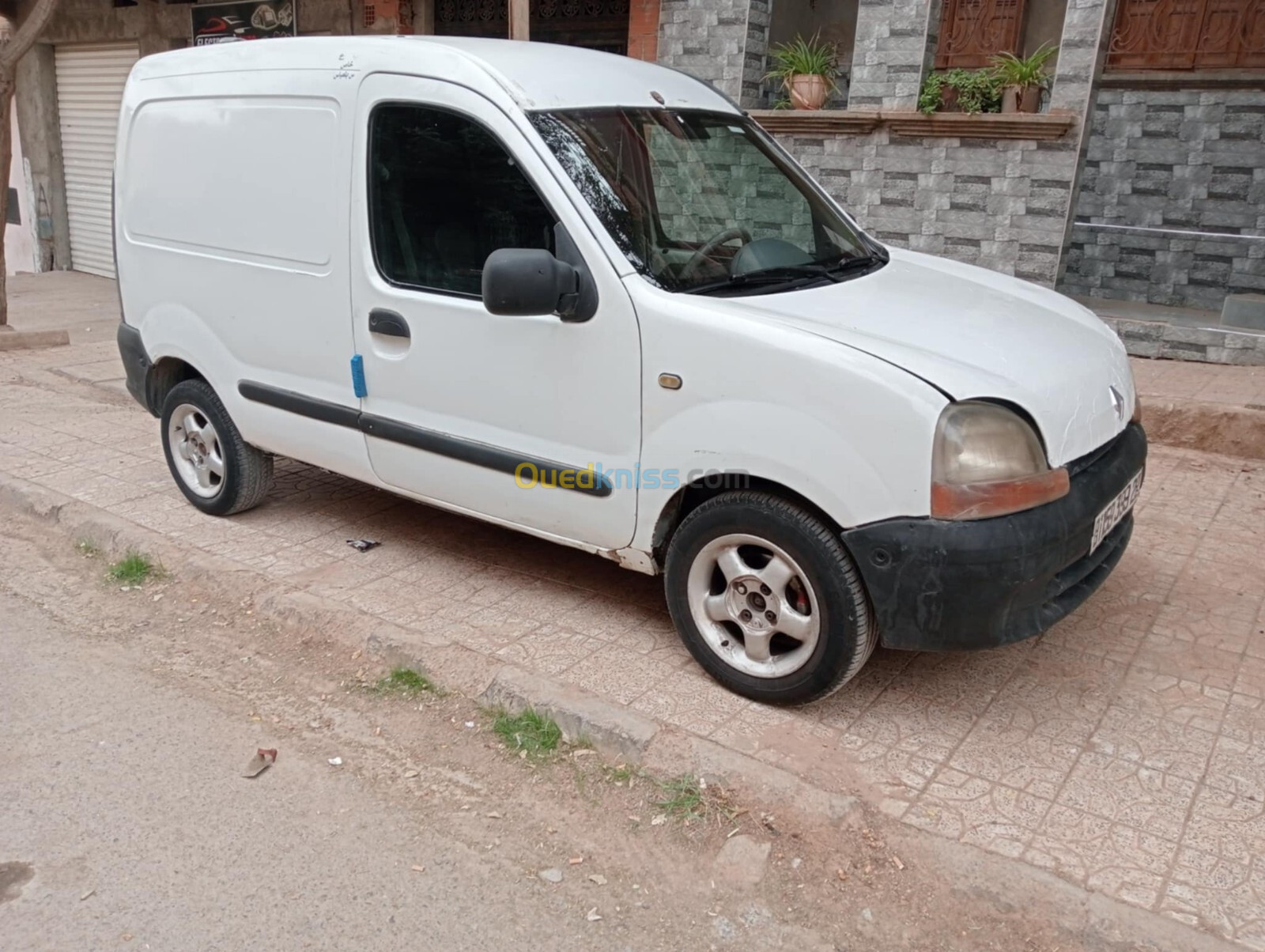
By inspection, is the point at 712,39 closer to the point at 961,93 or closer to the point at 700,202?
the point at 961,93

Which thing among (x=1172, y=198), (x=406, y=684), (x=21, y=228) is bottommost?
(x=21, y=228)

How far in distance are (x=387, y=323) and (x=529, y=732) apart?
1.71m

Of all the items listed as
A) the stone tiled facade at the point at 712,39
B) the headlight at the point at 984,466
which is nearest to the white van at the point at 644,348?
the headlight at the point at 984,466

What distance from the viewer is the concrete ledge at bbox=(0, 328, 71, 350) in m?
9.21

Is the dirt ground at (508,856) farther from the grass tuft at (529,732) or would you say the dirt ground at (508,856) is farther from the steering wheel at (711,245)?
the steering wheel at (711,245)

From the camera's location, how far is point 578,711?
3.50 m

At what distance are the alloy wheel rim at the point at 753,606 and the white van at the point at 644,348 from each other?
10 mm

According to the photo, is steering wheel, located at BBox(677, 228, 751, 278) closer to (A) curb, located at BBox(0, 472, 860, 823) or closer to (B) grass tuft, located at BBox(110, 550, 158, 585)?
(A) curb, located at BBox(0, 472, 860, 823)

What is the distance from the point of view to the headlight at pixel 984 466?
3.02m

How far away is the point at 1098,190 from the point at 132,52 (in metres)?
11.8

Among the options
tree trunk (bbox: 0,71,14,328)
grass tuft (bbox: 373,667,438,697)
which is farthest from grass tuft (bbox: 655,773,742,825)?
tree trunk (bbox: 0,71,14,328)

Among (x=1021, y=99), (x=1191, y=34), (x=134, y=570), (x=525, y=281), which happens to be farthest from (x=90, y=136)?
(x=525, y=281)

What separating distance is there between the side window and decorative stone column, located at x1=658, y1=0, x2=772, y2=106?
214 inches

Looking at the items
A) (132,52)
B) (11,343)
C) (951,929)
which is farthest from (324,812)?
(132,52)
